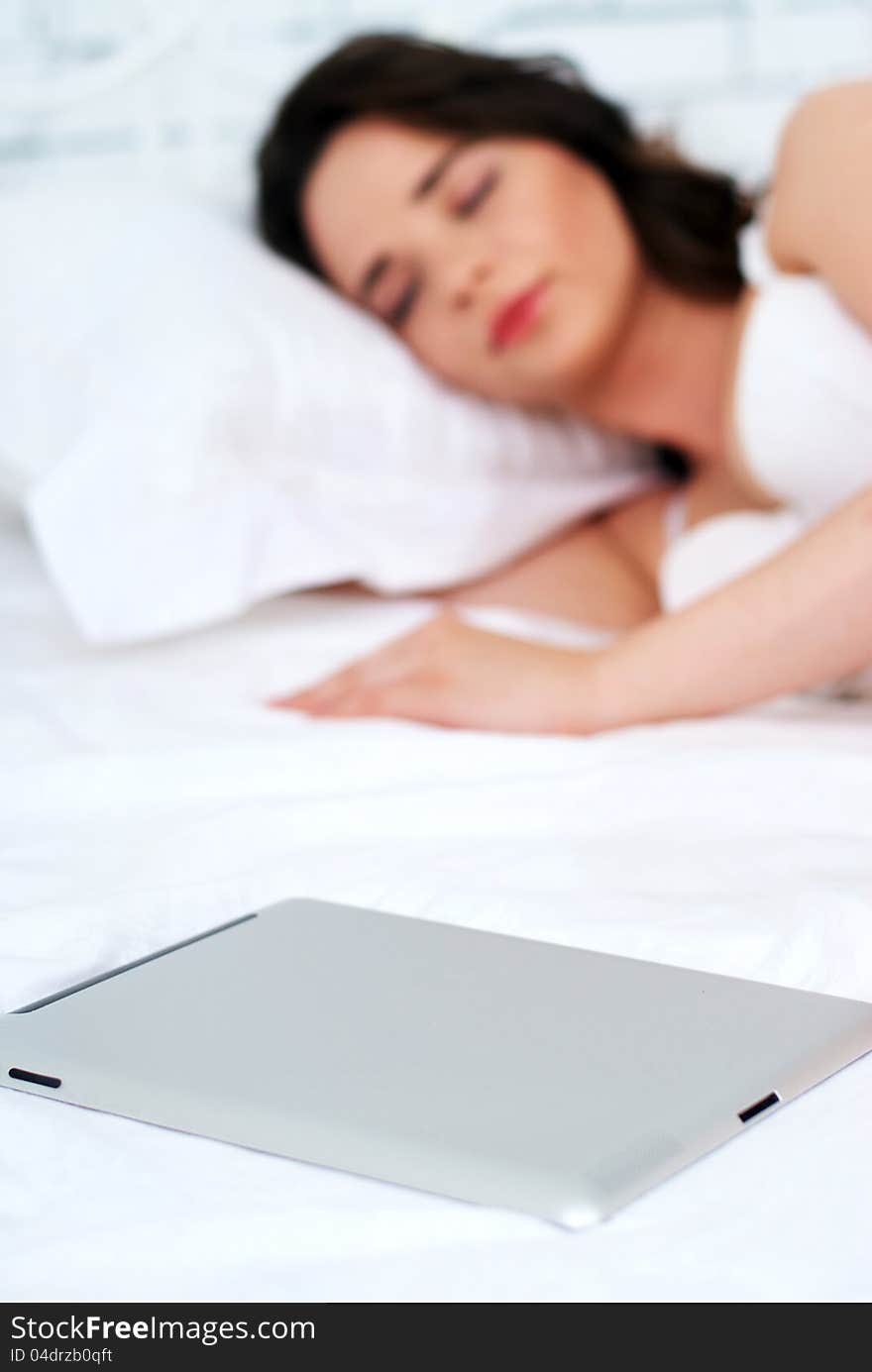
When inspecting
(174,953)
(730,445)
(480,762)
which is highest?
(730,445)

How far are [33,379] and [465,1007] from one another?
0.97 m

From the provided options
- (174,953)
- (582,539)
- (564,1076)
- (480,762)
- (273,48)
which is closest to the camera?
(564,1076)

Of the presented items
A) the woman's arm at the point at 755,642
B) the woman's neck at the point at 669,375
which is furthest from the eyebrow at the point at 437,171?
the woman's arm at the point at 755,642

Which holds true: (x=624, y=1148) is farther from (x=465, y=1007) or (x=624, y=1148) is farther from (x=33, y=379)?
(x=33, y=379)

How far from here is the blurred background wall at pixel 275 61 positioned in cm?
170

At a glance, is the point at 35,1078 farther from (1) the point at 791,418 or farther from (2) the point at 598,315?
(2) the point at 598,315

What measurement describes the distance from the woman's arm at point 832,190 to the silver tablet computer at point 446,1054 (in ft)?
2.25

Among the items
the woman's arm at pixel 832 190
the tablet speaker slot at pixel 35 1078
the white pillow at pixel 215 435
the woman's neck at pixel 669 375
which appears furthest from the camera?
the woman's neck at pixel 669 375

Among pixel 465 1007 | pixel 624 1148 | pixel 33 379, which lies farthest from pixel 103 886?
pixel 33 379

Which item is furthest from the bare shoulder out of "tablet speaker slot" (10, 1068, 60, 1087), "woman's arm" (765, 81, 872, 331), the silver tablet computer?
"tablet speaker slot" (10, 1068, 60, 1087)

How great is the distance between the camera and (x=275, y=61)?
1774 millimetres

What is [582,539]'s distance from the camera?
4.72 ft

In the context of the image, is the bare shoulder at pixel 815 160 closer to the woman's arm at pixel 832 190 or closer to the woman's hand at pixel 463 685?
the woman's arm at pixel 832 190
